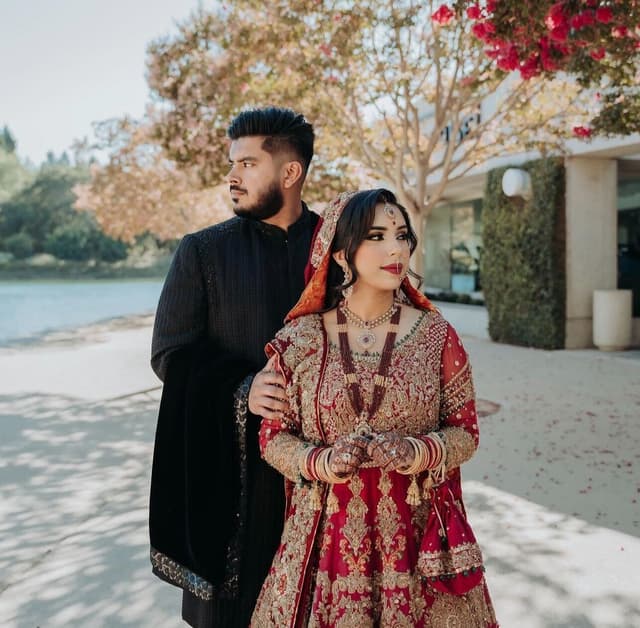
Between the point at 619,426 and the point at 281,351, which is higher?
the point at 281,351

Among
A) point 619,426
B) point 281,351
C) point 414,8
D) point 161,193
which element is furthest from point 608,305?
point 161,193

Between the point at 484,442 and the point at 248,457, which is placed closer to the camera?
the point at 248,457

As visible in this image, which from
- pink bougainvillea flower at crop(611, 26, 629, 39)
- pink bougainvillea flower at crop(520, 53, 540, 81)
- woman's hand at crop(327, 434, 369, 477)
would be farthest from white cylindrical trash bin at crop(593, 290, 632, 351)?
woman's hand at crop(327, 434, 369, 477)

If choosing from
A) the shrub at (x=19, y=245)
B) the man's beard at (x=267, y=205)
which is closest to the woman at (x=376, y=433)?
the man's beard at (x=267, y=205)

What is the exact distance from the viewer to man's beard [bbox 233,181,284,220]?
233cm

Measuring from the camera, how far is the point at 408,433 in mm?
1839

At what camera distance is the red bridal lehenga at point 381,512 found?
1.80 m

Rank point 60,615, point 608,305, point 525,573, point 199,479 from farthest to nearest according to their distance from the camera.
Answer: point 608,305, point 525,573, point 60,615, point 199,479

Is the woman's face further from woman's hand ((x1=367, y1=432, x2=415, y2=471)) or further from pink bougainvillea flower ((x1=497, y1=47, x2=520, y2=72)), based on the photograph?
pink bougainvillea flower ((x1=497, y1=47, x2=520, y2=72))

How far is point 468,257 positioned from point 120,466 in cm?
1891

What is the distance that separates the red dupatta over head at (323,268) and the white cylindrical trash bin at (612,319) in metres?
11.7

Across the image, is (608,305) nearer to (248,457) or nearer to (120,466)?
(120,466)

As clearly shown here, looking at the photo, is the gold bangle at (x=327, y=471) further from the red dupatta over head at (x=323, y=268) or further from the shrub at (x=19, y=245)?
the shrub at (x=19, y=245)

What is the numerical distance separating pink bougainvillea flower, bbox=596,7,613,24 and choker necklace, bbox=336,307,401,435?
4030mm
